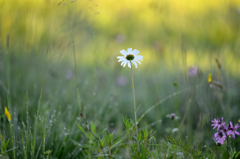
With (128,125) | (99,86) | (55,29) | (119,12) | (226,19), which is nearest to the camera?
(128,125)

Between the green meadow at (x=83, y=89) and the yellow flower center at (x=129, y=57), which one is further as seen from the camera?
the green meadow at (x=83, y=89)

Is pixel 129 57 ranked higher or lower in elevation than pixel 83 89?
higher

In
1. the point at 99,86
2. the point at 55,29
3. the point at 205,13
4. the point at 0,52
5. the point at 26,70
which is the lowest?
the point at 99,86

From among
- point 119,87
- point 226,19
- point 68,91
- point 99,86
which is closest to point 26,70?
point 68,91

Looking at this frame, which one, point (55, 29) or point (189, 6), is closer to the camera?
point (55, 29)

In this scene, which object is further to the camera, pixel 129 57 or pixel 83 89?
pixel 83 89

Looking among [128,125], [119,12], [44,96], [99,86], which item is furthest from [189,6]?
[128,125]

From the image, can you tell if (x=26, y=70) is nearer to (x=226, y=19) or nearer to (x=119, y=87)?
(x=119, y=87)

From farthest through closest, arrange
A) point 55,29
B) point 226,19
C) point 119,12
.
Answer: point 119,12 → point 226,19 → point 55,29

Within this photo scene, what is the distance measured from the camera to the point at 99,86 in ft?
7.23

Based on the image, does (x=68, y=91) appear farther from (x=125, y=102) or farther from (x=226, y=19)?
(x=226, y=19)

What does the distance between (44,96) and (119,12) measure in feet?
4.68

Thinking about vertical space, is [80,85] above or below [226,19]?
below

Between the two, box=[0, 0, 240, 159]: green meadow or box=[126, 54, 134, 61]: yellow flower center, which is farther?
box=[0, 0, 240, 159]: green meadow
